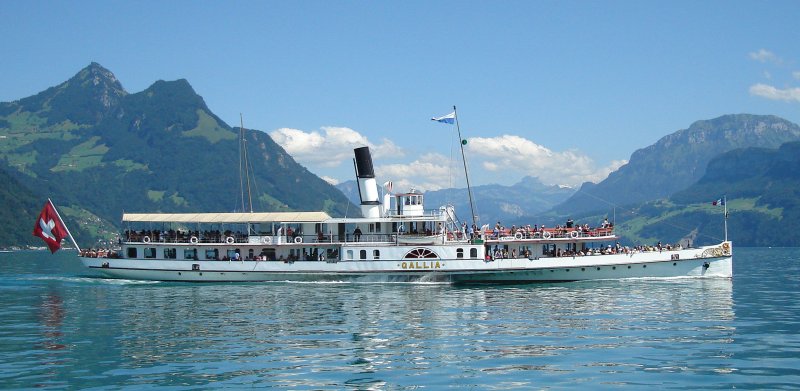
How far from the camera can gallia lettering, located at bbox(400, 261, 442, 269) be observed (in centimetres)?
5456

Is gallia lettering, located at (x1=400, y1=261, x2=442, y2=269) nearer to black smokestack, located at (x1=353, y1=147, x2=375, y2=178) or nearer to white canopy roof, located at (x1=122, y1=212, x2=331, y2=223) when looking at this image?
white canopy roof, located at (x1=122, y1=212, x2=331, y2=223)

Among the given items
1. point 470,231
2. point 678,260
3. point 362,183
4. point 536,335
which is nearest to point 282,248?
point 362,183

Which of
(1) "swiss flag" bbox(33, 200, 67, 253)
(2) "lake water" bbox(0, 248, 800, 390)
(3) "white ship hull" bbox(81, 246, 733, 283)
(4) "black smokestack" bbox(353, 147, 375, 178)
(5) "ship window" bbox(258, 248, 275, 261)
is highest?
(4) "black smokestack" bbox(353, 147, 375, 178)

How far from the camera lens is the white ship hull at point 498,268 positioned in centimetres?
5400

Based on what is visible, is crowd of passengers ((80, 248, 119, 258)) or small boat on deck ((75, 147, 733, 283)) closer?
small boat on deck ((75, 147, 733, 283))

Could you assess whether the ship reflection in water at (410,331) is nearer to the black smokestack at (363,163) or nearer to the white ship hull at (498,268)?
the white ship hull at (498,268)

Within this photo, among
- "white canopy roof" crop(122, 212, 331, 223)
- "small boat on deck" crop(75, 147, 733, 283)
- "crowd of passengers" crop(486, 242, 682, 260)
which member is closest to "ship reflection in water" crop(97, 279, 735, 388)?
"small boat on deck" crop(75, 147, 733, 283)

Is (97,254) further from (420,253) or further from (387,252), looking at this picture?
(420,253)

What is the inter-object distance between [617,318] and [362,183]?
27.8 meters

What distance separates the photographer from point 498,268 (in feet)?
177

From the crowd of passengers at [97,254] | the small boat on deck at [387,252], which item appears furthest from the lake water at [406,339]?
the crowd of passengers at [97,254]

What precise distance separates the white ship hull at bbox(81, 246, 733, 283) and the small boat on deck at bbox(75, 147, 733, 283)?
0.07 m

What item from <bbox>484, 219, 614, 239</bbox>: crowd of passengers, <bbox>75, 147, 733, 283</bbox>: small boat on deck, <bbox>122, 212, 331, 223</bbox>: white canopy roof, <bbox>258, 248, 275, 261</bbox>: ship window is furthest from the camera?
<bbox>258, 248, 275, 261</bbox>: ship window

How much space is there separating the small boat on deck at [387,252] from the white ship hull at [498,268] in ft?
0.22
